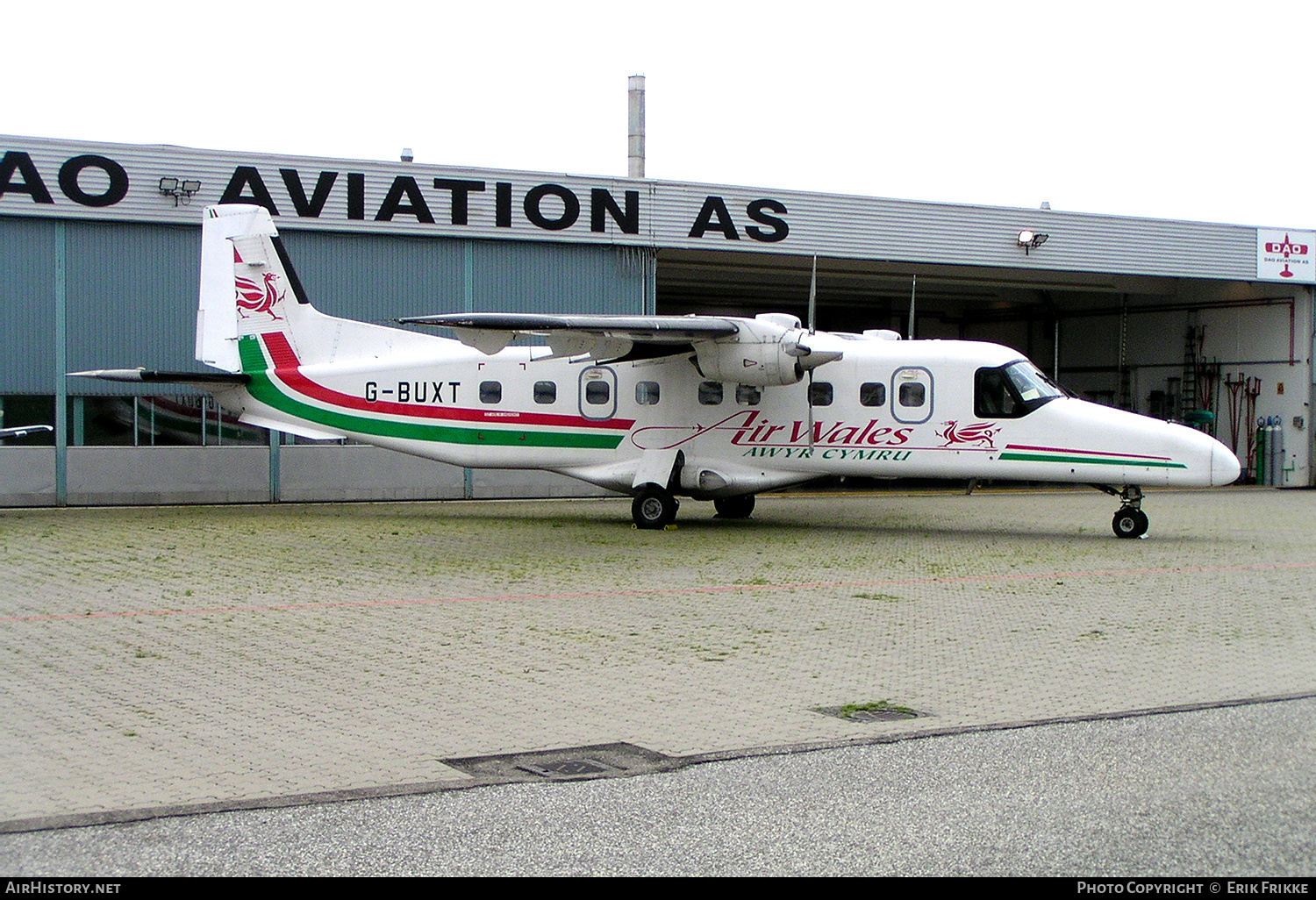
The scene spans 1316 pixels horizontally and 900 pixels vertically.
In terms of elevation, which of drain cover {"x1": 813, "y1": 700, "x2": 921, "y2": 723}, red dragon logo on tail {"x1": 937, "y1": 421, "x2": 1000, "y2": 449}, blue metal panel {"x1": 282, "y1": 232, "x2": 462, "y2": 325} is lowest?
drain cover {"x1": 813, "y1": 700, "x2": 921, "y2": 723}

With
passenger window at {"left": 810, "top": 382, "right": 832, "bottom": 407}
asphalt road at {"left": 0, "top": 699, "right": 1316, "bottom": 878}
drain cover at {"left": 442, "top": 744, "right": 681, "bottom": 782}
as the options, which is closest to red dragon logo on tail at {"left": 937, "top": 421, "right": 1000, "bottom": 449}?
passenger window at {"left": 810, "top": 382, "right": 832, "bottom": 407}

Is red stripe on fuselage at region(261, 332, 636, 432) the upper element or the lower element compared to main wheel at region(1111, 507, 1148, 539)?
upper

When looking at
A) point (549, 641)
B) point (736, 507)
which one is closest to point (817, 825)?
point (549, 641)

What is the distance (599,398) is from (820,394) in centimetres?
337

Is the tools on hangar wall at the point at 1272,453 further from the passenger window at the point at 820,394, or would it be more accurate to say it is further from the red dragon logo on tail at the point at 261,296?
the red dragon logo on tail at the point at 261,296

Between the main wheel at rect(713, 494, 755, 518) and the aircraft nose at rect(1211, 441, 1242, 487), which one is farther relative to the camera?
the main wheel at rect(713, 494, 755, 518)

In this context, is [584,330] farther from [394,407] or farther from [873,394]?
[873,394]

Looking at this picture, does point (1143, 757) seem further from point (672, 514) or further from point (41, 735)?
point (672, 514)

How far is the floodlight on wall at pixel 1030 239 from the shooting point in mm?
28672

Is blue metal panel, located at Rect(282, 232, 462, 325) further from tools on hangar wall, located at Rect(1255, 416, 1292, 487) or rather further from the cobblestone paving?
tools on hangar wall, located at Rect(1255, 416, 1292, 487)

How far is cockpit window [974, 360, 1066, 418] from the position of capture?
58.1 feet

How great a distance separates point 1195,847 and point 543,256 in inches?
842

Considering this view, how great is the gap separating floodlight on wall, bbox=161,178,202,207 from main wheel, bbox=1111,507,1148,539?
16.8 metres

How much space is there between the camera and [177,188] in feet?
73.3
